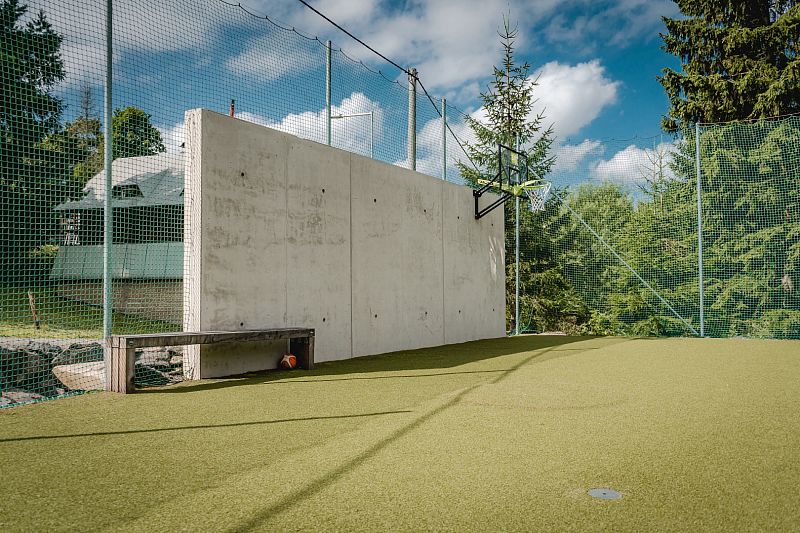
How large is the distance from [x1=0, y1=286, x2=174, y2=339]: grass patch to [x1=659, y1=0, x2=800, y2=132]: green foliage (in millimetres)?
11353

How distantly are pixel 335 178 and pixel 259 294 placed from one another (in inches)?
74.9

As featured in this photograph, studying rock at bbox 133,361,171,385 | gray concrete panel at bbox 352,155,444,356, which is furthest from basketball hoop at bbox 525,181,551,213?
rock at bbox 133,361,171,385

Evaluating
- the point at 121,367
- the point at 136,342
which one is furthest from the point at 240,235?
the point at 121,367

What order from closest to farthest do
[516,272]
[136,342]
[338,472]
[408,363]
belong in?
[338,472] → [136,342] → [408,363] → [516,272]

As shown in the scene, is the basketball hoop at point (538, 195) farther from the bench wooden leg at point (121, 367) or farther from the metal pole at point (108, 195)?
the bench wooden leg at point (121, 367)

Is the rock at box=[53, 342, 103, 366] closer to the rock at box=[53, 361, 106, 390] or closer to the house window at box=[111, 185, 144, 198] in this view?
the rock at box=[53, 361, 106, 390]

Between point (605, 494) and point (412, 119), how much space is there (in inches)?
293

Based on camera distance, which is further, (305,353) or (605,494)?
(305,353)

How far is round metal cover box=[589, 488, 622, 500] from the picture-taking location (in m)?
2.22

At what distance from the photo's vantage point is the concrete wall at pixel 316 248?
18.0ft

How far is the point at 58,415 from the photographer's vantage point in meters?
3.68

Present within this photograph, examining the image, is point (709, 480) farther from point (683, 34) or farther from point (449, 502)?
point (683, 34)

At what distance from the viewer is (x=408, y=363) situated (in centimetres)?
668

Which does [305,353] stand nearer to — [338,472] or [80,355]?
[80,355]
